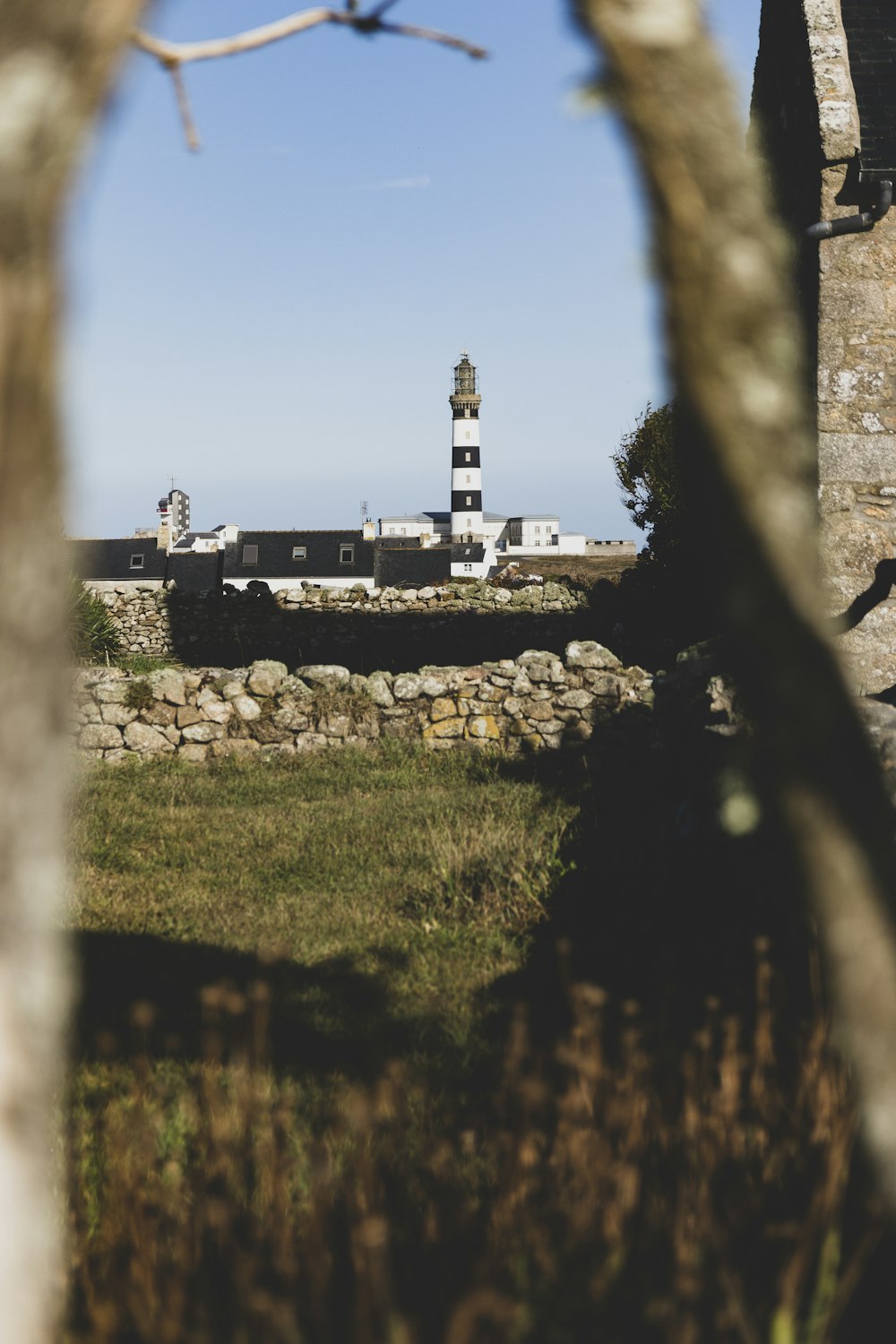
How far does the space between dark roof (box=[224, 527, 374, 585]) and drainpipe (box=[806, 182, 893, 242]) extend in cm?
4033

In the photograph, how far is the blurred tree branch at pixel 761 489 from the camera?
1.50 m

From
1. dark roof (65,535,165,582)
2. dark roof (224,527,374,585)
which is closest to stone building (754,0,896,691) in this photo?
dark roof (65,535,165,582)

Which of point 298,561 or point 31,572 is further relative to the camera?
point 298,561

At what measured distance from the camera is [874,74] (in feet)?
27.0

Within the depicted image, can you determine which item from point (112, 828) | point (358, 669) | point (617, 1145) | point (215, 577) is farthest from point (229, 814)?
point (215, 577)

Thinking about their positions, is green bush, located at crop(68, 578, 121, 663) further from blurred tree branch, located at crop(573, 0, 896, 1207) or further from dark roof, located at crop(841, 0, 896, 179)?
blurred tree branch, located at crop(573, 0, 896, 1207)

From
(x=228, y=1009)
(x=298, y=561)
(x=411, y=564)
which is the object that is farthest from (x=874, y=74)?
(x=298, y=561)

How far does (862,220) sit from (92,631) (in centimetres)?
1405

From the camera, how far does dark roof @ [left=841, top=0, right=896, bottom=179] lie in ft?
25.1

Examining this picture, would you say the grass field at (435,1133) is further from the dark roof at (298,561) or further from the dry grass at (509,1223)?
the dark roof at (298,561)

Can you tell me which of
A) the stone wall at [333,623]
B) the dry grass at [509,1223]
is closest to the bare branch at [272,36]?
the dry grass at [509,1223]

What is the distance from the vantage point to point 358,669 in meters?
18.9

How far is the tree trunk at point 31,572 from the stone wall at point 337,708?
32.6 ft

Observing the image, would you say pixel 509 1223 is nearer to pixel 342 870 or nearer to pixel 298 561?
pixel 342 870
